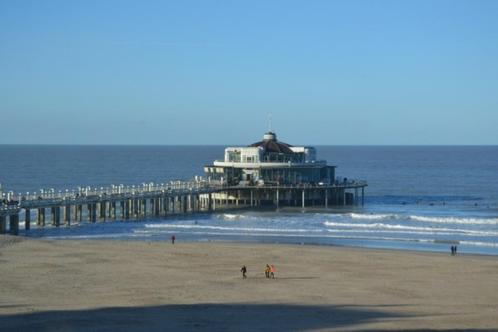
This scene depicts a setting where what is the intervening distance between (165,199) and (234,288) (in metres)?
39.0

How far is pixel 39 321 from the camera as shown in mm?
26719

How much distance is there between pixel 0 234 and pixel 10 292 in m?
19.7

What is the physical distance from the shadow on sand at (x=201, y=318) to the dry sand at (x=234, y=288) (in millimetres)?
30

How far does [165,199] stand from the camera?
7256cm

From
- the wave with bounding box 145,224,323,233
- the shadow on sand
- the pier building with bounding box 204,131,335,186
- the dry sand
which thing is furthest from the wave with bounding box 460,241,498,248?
the pier building with bounding box 204,131,335,186

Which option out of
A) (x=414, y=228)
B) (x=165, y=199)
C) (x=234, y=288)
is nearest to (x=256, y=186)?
(x=165, y=199)

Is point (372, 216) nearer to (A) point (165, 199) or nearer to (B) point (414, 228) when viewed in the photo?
→ (B) point (414, 228)

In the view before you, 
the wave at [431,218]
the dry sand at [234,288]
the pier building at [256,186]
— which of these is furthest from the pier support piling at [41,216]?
the wave at [431,218]

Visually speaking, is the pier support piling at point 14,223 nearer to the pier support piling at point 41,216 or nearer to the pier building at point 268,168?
the pier support piling at point 41,216

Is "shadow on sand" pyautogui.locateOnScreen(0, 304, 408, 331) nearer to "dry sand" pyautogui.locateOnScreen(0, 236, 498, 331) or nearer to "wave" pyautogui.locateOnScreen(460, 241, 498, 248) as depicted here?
"dry sand" pyautogui.locateOnScreen(0, 236, 498, 331)

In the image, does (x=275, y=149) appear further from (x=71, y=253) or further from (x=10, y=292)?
(x=10, y=292)

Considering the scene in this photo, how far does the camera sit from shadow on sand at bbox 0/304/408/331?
2628cm

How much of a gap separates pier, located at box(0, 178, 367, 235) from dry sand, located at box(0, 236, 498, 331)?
13.8 meters

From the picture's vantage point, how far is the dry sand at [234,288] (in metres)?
27.4
